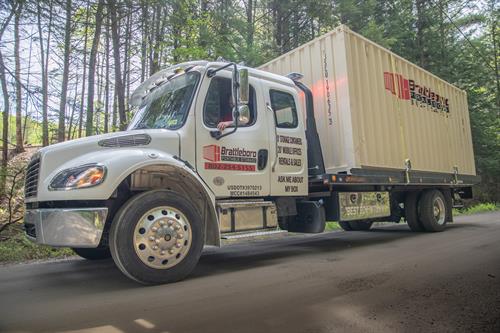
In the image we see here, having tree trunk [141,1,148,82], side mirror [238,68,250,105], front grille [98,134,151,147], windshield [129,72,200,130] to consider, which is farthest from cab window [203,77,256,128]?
tree trunk [141,1,148,82]

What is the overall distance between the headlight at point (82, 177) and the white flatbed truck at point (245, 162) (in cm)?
1

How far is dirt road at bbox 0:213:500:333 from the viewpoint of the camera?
2885 millimetres

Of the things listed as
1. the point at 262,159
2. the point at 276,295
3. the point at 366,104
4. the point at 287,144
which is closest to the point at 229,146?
the point at 262,159

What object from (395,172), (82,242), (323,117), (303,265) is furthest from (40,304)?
(395,172)

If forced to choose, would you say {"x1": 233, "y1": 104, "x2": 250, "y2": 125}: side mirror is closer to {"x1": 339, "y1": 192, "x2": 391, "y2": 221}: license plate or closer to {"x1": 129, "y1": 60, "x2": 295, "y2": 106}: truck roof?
{"x1": 129, "y1": 60, "x2": 295, "y2": 106}: truck roof

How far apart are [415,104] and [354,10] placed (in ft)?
31.7

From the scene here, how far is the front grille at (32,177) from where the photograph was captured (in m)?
4.28

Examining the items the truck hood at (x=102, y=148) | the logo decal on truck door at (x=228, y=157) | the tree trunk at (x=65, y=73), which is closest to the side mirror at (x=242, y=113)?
the logo decal on truck door at (x=228, y=157)

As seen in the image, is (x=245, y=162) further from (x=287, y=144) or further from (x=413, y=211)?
(x=413, y=211)

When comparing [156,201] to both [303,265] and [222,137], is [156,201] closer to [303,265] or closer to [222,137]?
[222,137]

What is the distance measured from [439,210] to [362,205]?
3177 millimetres

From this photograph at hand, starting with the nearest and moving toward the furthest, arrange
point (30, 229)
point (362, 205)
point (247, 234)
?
1. point (30, 229)
2. point (247, 234)
3. point (362, 205)

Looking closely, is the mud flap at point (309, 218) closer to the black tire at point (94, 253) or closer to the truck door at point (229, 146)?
the truck door at point (229, 146)

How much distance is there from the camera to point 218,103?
16.8 feet
